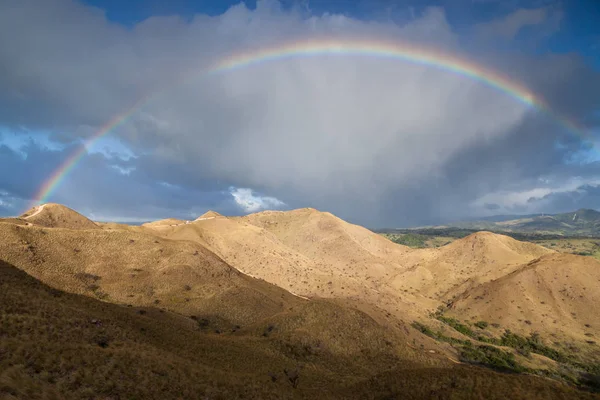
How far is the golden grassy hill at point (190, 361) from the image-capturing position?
1802 cm

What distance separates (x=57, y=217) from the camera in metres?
90.1

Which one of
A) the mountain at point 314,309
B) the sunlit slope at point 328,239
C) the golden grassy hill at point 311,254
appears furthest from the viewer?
the sunlit slope at point 328,239

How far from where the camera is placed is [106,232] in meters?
67.2

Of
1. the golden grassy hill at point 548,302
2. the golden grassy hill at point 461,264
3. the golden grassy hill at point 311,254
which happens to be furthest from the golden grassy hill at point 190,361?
the golden grassy hill at point 461,264

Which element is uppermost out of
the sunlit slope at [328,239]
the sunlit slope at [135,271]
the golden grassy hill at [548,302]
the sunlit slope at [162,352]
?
the sunlit slope at [328,239]

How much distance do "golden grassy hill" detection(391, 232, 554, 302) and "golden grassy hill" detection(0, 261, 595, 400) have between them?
265ft

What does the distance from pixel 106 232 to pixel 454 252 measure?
13136 centimetres

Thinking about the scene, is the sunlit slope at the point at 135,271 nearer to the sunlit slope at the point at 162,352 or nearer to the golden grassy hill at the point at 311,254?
the sunlit slope at the point at 162,352

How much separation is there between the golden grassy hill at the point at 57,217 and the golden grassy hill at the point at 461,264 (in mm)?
100749

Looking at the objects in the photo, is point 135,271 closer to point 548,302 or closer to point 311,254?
point 311,254

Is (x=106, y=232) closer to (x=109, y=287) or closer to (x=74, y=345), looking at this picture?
(x=109, y=287)

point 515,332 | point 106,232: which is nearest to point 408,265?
point 515,332

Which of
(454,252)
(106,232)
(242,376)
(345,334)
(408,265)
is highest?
(454,252)

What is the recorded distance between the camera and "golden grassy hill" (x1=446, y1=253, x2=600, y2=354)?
76000mm
